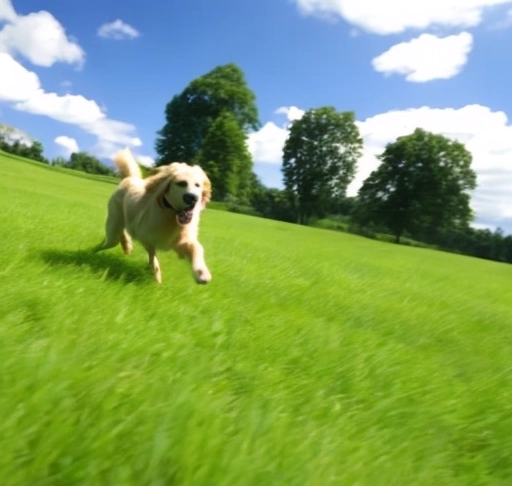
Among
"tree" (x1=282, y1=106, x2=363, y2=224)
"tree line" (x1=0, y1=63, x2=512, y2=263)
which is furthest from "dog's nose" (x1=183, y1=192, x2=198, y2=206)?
"tree" (x1=282, y1=106, x2=363, y2=224)

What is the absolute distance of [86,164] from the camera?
111 meters

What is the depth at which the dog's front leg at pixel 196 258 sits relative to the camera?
4.86m

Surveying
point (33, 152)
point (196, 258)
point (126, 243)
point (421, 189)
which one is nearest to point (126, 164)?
point (126, 243)

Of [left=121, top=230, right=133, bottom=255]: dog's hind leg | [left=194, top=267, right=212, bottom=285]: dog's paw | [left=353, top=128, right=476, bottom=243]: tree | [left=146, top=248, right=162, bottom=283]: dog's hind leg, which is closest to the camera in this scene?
[left=194, top=267, right=212, bottom=285]: dog's paw

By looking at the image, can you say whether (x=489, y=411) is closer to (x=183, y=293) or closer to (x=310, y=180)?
(x=183, y=293)

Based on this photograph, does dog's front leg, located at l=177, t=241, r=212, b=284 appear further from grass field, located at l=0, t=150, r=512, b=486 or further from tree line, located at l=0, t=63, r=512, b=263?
tree line, located at l=0, t=63, r=512, b=263

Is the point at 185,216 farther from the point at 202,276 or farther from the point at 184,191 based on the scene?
the point at 202,276

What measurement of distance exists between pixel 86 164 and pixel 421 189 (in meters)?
73.1

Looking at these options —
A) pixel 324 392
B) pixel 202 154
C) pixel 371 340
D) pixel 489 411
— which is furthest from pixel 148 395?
pixel 202 154

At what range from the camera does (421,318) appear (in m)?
5.80

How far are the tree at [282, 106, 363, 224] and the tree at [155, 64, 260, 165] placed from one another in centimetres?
550

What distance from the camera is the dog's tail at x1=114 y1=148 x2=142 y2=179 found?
293 inches

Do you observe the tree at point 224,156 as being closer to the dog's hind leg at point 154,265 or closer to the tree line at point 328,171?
the tree line at point 328,171

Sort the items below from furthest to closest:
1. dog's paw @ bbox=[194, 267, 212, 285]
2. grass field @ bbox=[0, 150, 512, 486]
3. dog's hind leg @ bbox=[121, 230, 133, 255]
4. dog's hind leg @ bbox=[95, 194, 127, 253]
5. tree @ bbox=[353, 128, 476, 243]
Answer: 1. tree @ bbox=[353, 128, 476, 243]
2. dog's hind leg @ bbox=[121, 230, 133, 255]
3. dog's hind leg @ bbox=[95, 194, 127, 253]
4. dog's paw @ bbox=[194, 267, 212, 285]
5. grass field @ bbox=[0, 150, 512, 486]
